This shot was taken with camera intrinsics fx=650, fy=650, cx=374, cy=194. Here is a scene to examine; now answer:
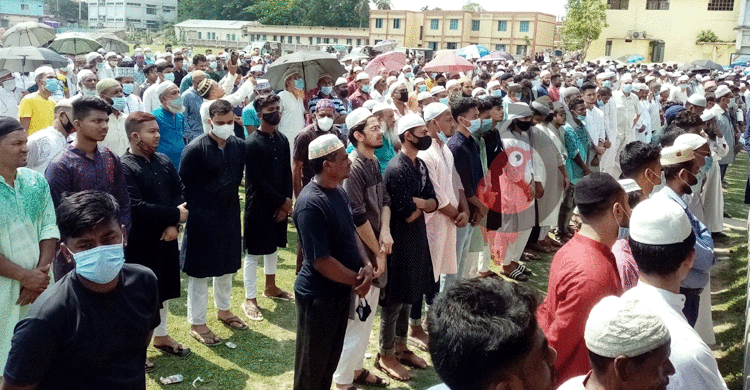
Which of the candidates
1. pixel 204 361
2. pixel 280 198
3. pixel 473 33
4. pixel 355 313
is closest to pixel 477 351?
pixel 355 313

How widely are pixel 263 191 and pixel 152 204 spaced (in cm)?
128

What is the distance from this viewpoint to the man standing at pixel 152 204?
4523mm

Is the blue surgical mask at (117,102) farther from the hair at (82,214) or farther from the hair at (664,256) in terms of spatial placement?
the hair at (664,256)

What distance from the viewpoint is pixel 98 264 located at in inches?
102

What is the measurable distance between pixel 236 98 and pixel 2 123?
13.3 feet

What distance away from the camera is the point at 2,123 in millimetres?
3672

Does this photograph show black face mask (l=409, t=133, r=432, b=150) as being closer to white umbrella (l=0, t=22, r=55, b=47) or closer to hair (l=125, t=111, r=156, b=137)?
hair (l=125, t=111, r=156, b=137)

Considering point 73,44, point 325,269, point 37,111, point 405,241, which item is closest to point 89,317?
point 325,269

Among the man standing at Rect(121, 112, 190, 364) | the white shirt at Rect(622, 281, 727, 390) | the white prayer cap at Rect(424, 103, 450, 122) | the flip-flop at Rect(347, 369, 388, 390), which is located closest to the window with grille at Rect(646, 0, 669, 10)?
the white prayer cap at Rect(424, 103, 450, 122)

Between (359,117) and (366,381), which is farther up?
(359,117)

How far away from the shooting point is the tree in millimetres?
48875

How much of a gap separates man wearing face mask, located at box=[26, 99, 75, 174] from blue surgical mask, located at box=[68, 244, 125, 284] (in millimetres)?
2875

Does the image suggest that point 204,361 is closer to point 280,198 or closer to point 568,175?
point 280,198

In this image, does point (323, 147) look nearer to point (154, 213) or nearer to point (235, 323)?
point (154, 213)
